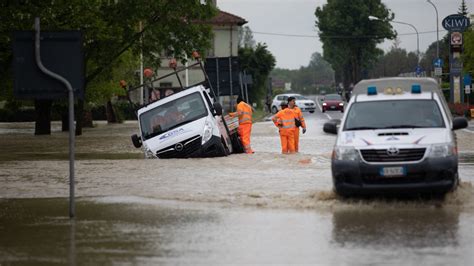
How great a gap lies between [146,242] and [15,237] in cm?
182

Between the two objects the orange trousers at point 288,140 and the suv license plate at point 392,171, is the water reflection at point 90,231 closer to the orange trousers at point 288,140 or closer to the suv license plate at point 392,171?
the suv license plate at point 392,171

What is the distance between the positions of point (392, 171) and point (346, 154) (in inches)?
27.3

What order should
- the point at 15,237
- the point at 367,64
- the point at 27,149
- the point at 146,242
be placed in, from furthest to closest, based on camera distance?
the point at 367,64, the point at 27,149, the point at 15,237, the point at 146,242

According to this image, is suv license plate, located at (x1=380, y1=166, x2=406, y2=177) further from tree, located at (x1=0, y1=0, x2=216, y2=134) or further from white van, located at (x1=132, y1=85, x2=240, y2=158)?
tree, located at (x1=0, y1=0, x2=216, y2=134)

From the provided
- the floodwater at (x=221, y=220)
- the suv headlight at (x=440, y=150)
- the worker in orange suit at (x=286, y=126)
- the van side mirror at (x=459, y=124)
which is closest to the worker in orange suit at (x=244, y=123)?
the worker in orange suit at (x=286, y=126)

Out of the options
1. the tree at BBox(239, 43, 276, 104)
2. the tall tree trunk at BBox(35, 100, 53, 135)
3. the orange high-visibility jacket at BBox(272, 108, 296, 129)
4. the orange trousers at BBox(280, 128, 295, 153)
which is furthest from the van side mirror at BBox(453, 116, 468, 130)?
the tree at BBox(239, 43, 276, 104)

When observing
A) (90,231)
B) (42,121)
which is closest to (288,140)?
(90,231)

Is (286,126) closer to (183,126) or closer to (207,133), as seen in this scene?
(207,133)

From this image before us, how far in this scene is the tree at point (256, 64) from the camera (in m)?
95.4

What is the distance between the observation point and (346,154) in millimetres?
14109

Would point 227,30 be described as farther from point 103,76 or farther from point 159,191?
point 159,191

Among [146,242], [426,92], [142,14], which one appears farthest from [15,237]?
[142,14]

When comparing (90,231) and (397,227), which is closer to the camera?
(397,227)

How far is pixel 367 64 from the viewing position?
128250 millimetres
